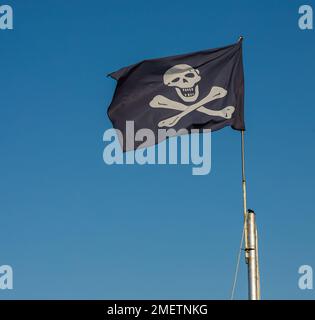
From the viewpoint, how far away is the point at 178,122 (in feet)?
79.2

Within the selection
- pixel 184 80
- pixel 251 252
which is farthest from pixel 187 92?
pixel 251 252

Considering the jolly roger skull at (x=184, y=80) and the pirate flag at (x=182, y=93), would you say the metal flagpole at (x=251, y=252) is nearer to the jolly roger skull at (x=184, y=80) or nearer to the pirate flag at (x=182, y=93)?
the pirate flag at (x=182, y=93)

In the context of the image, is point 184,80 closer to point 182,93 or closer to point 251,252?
point 182,93

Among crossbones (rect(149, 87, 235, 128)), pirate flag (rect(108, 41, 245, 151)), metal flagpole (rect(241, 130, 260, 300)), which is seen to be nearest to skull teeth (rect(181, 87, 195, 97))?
pirate flag (rect(108, 41, 245, 151))

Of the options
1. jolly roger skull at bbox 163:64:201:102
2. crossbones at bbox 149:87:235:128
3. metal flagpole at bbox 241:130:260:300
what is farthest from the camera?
jolly roger skull at bbox 163:64:201:102

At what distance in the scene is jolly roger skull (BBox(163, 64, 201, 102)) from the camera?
2466cm

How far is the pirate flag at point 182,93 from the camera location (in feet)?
79.2

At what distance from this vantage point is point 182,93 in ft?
81.0

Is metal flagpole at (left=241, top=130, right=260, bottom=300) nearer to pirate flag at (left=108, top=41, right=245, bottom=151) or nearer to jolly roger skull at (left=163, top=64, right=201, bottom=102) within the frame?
pirate flag at (left=108, top=41, right=245, bottom=151)

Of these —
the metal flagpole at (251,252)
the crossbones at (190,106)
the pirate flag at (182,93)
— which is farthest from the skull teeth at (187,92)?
the metal flagpole at (251,252)

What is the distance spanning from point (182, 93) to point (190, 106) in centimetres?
56

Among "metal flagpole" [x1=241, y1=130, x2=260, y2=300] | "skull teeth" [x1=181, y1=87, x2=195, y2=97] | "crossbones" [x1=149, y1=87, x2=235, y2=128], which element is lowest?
"metal flagpole" [x1=241, y1=130, x2=260, y2=300]
